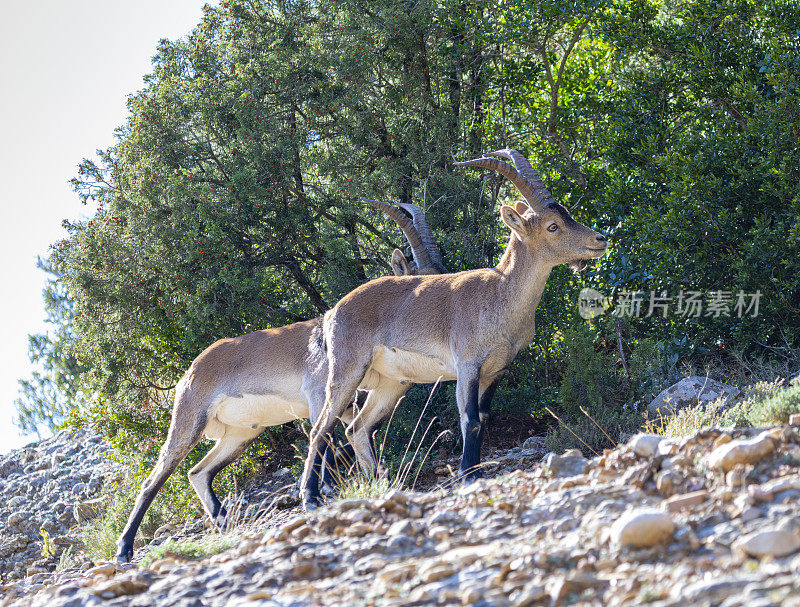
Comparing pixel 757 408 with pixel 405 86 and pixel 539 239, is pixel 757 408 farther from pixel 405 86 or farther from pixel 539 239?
pixel 405 86

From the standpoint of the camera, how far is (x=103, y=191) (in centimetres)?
1318

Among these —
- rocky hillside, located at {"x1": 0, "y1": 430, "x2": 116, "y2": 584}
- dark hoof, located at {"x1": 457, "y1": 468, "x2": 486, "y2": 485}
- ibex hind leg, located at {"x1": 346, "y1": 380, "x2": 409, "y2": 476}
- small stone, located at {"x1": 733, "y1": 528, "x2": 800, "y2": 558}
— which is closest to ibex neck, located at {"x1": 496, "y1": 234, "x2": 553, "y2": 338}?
dark hoof, located at {"x1": 457, "y1": 468, "x2": 486, "y2": 485}

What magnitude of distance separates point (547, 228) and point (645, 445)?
11.1ft

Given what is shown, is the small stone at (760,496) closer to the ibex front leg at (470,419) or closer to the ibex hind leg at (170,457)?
the ibex front leg at (470,419)

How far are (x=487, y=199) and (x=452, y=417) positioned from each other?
133 inches

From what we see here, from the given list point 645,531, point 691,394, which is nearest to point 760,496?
point 645,531

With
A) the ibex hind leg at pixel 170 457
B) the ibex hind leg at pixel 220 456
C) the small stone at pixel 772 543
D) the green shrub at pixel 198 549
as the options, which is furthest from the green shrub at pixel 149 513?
the small stone at pixel 772 543

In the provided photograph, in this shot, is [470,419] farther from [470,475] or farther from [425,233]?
[425,233]

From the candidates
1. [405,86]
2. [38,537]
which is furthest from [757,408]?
[38,537]

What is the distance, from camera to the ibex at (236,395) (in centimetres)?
929

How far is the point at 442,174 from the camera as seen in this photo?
489 inches

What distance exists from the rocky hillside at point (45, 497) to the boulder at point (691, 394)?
28.0ft

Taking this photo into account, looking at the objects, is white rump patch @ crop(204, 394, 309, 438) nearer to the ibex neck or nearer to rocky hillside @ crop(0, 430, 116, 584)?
the ibex neck

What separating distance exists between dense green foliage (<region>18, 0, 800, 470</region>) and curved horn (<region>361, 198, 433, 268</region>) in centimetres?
139
